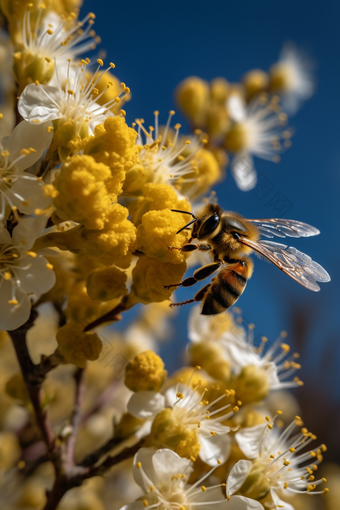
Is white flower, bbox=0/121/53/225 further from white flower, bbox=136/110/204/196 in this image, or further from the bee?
the bee

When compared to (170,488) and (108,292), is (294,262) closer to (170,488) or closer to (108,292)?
(108,292)

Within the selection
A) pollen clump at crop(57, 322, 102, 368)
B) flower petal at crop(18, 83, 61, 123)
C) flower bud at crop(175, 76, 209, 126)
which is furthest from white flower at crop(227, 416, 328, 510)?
flower bud at crop(175, 76, 209, 126)

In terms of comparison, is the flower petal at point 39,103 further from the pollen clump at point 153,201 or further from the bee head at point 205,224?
the bee head at point 205,224

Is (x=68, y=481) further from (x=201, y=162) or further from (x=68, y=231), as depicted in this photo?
(x=201, y=162)

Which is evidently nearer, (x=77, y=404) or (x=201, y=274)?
(x=201, y=274)

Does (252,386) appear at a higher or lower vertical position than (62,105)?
lower

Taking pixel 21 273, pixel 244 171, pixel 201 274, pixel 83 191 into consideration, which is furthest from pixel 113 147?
pixel 244 171
